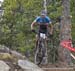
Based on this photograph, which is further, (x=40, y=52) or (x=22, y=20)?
(x=22, y=20)

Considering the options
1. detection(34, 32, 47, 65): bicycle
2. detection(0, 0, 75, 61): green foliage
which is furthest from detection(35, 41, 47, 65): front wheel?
detection(0, 0, 75, 61): green foliage

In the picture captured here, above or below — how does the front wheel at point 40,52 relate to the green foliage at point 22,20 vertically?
above

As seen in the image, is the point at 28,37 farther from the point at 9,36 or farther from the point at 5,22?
the point at 5,22

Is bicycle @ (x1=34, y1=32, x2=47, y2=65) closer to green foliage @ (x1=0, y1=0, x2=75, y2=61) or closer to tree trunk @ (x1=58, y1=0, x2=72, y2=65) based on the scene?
tree trunk @ (x1=58, y1=0, x2=72, y2=65)

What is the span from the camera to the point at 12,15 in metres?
24.1

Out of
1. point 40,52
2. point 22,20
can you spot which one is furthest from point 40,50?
point 22,20

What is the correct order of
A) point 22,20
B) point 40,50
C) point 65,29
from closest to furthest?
1. point 40,50
2. point 65,29
3. point 22,20

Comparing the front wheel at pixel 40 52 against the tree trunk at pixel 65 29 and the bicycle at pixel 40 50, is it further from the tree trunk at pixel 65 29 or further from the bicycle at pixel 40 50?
the tree trunk at pixel 65 29

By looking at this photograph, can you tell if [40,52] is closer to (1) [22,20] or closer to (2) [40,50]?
(2) [40,50]

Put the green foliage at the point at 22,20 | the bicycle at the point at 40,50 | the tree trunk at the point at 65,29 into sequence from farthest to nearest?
the green foliage at the point at 22,20
the tree trunk at the point at 65,29
the bicycle at the point at 40,50

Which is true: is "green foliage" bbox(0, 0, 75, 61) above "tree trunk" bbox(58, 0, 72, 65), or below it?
below

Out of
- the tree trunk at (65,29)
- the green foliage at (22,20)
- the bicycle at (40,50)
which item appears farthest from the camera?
the green foliage at (22,20)

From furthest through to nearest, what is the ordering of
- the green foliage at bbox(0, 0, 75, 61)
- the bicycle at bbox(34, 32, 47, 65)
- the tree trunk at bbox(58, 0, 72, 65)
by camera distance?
the green foliage at bbox(0, 0, 75, 61) < the tree trunk at bbox(58, 0, 72, 65) < the bicycle at bbox(34, 32, 47, 65)

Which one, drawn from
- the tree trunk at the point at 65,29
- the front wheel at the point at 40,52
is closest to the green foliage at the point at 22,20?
the tree trunk at the point at 65,29
